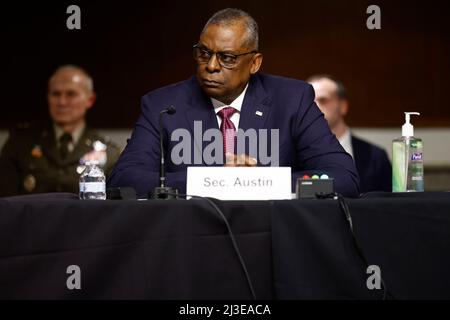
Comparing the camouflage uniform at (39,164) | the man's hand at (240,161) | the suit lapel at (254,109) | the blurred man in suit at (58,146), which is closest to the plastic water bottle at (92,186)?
the man's hand at (240,161)

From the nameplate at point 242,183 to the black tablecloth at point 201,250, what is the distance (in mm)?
107

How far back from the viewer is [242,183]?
239 cm

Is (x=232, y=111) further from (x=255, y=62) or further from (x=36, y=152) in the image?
(x=36, y=152)

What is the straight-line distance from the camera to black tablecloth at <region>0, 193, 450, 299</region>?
2246mm

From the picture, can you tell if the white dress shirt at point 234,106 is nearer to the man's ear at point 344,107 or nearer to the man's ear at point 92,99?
the man's ear at point 344,107

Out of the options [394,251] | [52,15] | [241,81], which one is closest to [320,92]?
[52,15]

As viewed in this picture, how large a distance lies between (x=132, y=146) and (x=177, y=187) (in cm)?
51

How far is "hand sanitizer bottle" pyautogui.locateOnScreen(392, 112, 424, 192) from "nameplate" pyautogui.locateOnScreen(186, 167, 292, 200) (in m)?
0.57

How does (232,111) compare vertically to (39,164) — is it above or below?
above

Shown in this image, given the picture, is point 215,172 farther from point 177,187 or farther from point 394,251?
point 394,251

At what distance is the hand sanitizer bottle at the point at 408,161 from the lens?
111 inches

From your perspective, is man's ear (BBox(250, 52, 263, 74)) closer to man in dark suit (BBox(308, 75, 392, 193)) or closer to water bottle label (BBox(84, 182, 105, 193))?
water bottle label (BBox(84, 182, 105, 193))

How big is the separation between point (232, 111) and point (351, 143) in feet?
6.56
